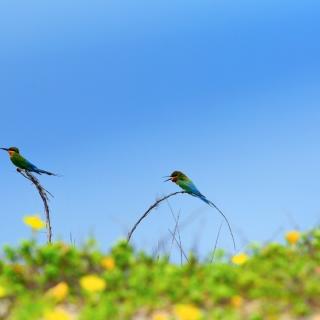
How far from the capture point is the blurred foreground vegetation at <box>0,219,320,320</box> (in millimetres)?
4586

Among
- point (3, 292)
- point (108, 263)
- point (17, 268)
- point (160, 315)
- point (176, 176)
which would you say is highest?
point (176, 176)

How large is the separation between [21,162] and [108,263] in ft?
17.7

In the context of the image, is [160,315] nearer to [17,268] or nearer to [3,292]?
[3,292]

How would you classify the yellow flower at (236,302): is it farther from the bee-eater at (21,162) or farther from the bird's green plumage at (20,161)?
the bird's green plumage at (20,161)

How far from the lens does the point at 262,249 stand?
5.85 metres

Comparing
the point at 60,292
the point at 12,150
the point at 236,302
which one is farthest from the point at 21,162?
the point at 236,302

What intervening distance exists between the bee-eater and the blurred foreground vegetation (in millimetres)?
4436

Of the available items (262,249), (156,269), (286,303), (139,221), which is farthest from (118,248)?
(139,221)

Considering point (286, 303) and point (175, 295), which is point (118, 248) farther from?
point (286, 303)

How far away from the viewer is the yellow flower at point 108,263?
5.42 m

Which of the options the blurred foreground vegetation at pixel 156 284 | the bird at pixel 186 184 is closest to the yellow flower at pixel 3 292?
the blurred foreground vegetation at pixel 156 284

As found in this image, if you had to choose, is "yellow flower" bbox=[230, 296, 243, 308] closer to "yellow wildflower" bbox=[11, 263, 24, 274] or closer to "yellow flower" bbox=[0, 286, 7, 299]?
"yellow flower" bbox=[0, 286, 7, 299]

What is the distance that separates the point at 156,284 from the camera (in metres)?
4.93

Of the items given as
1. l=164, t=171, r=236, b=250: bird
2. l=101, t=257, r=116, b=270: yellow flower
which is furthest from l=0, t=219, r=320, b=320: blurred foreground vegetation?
l=164, t=171, r=236, b=250: bird
